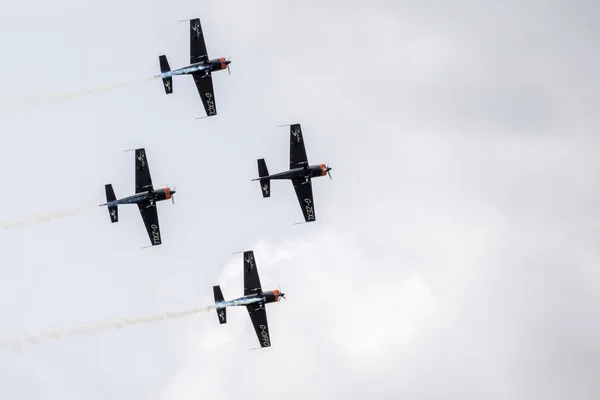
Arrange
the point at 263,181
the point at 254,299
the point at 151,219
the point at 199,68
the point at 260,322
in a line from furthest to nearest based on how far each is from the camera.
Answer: the point at 260,322, the point at 199,68, the point at 254,299, the point at 263,181, the point at 151,219

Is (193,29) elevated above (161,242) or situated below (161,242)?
above

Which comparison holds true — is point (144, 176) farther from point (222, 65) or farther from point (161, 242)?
point (222, 65)

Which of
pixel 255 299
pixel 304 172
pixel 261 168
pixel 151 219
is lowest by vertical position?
pixel 255 299

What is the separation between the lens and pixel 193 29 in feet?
361

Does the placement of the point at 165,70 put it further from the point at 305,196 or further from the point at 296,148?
the point at 305,196

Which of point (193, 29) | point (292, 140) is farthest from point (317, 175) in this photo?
point (193, 29)

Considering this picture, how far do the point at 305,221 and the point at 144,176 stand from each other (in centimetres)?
1782

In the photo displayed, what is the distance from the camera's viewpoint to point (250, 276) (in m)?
110

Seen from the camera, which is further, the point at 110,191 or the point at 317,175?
the point at 317,175

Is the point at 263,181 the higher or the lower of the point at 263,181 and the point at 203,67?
the lower

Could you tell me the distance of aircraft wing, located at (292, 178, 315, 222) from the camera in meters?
113

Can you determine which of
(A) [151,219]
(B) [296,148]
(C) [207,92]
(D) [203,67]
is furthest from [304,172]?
(A) [151,219]

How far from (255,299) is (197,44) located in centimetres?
2565

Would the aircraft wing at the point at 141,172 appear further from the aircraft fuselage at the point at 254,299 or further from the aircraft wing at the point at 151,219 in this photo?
the aircraft fuselage at the point at 254,299
